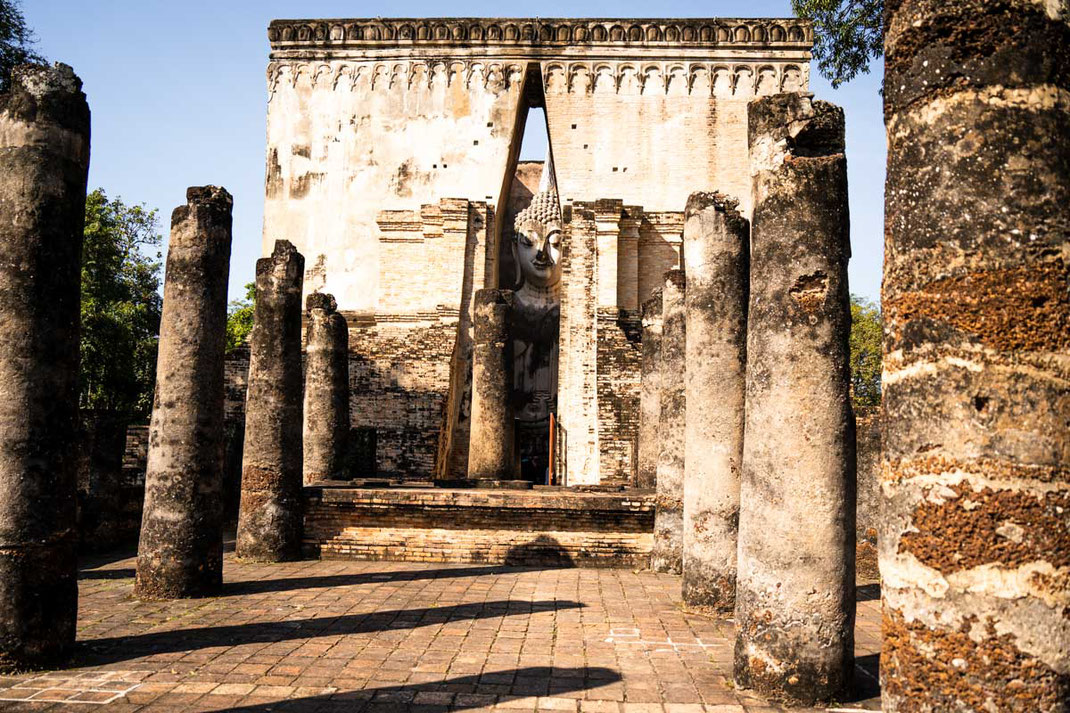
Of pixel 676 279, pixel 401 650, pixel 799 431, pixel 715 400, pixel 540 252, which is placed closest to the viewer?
pixel 799 431

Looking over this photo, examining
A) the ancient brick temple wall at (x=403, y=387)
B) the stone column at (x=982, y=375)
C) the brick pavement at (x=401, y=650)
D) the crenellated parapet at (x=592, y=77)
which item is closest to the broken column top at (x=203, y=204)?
the brick pavement at (x=401, y=650)

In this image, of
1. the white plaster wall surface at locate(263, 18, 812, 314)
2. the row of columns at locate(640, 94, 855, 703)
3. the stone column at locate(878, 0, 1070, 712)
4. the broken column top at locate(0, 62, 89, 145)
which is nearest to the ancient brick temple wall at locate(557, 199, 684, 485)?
the white plaster wall surface at locate(263, 18, 812, 314)

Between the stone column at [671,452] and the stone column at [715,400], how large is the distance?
2204mm

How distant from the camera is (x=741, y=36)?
2297 centimetres

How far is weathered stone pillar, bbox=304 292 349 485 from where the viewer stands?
13.7 metres

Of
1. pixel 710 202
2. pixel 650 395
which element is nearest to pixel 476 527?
pixel 650 395

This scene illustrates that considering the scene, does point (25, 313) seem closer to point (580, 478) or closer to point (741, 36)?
point (580, 478)

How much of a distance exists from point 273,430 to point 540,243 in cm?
1466

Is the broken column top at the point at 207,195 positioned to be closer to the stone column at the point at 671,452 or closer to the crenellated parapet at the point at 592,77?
the stone column at the point at 671,452

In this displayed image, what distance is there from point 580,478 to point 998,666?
16735 millimetres

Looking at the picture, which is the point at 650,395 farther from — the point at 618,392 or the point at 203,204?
the point at 203,204

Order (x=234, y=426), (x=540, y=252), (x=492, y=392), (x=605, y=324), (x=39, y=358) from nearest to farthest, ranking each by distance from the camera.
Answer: (x=39, y=358) < (x=492, y=392) < (x=234, y=426) < (x=605, y=324) < (x=540, y=252)

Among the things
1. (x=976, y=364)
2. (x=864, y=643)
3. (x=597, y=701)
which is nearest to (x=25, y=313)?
(x=597, y=701)

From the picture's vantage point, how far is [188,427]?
316 inches
